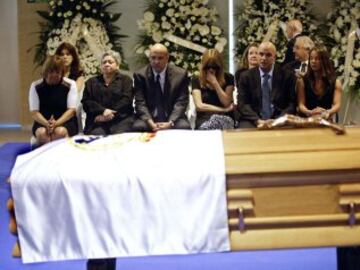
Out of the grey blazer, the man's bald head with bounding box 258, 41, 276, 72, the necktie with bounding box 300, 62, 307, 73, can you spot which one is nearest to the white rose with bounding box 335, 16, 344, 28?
the necktie with bounding box 300, 62, 307, 73

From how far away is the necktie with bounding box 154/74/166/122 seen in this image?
564cm

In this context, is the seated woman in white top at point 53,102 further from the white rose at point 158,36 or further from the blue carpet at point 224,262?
the white rose at point 158,36

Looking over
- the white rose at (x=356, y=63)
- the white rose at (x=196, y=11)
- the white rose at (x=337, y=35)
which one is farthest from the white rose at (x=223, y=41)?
the white rose at (x=356, y=63)

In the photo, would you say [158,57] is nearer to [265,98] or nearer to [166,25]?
[265,98]

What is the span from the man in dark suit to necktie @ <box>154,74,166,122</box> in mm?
692

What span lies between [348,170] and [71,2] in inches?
261

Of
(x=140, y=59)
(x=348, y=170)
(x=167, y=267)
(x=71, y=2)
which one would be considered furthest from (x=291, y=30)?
(x=348, y=170)

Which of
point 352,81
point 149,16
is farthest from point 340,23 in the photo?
point 149,16

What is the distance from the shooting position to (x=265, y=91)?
18.1ft

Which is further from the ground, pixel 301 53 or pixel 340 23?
pixel 340 23

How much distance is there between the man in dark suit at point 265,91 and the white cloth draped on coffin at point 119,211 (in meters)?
3.27

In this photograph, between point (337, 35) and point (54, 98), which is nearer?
point (54, 98)

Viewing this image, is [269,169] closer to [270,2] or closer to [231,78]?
[231,78]

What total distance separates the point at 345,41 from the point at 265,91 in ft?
9.98
